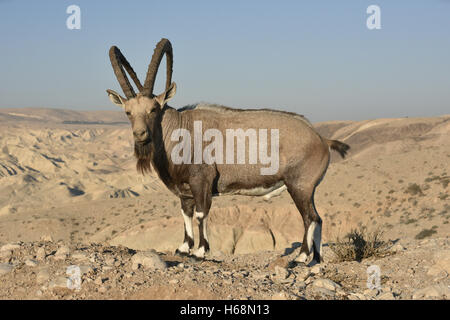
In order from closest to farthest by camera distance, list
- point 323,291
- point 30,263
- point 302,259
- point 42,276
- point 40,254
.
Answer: point 323,291 → point 42,276 → point 30,263 → point 40,254 → point 302,259

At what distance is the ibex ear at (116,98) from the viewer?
9.74 m

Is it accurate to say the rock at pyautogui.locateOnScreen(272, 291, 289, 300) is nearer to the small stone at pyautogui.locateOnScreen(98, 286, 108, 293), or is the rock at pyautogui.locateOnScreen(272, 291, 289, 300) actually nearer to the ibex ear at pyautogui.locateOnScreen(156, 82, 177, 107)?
the small stone at pyautogui.locateOnScreen(98, 286, 108, 293)

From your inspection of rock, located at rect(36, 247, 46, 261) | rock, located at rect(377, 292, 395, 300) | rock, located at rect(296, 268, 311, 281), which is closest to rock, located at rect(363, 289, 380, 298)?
rock, located at rect(377, 292, 395, 300)

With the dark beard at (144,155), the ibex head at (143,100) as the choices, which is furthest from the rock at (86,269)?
the ibex head at (143,100)

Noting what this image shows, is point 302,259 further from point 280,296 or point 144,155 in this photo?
point 144,155

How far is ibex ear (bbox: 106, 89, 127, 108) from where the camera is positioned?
32.0ft

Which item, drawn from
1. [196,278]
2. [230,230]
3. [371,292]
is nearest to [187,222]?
[196,278]

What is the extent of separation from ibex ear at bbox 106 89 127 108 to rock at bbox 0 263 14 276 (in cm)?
392

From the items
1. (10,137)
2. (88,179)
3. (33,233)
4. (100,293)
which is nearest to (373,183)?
(33,233)

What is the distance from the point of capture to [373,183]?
123 ft

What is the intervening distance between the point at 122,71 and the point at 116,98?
0.71 m

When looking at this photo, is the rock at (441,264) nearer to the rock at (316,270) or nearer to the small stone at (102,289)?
the rock at (316,270)

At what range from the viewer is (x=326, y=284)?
27.1ft

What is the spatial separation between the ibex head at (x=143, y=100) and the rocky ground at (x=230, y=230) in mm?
2386
